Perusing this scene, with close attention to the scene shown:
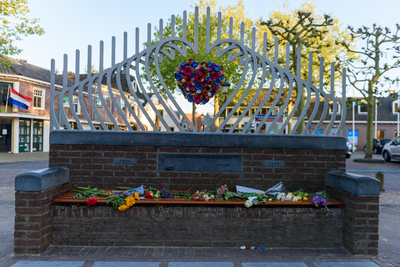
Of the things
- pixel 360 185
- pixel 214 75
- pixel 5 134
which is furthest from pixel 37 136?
pixel 360 185

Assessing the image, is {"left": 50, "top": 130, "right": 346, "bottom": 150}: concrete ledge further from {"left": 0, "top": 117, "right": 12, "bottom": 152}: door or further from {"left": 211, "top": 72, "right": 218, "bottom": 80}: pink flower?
{"left": 0, "top": 117, "right": 12, "bottom": 152}: door

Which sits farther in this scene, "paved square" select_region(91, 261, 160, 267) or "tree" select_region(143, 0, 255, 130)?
"tree" select_region(143, 0, 255, 130)

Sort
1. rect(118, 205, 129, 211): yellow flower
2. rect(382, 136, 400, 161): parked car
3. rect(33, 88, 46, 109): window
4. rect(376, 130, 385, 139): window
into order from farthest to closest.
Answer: rect(376, 130, 385, 139): window, rect(33, 88, 46, 109): window, rect(382, 136, 400, 161): parked car, rect(118, 205, 129, 211): yellow flower

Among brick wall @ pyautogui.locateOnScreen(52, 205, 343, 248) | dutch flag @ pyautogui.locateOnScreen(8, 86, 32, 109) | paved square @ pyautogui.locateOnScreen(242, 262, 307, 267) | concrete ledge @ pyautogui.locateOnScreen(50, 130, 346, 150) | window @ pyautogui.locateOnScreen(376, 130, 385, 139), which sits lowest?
paved square @ pyautogui.locateOnScreen(242, 262, 307, 267)

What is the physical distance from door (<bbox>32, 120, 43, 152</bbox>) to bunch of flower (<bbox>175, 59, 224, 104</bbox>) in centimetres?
2760

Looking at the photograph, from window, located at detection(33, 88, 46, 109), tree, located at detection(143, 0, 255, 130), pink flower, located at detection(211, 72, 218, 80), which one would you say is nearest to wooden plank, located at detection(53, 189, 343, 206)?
pink flower, located at detection(211, 72, 218, 80)

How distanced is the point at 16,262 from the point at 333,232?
159 inches

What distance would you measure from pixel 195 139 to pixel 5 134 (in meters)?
26.8

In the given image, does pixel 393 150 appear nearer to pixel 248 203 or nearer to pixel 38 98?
pixel 248 203

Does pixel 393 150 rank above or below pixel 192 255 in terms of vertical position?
above

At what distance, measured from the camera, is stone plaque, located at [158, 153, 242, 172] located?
16.5ft

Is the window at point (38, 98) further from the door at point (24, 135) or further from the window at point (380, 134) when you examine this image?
the window at point (380, 134)

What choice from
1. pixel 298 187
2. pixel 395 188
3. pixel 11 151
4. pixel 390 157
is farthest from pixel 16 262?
pixel 11 151

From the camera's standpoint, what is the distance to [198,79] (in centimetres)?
512
